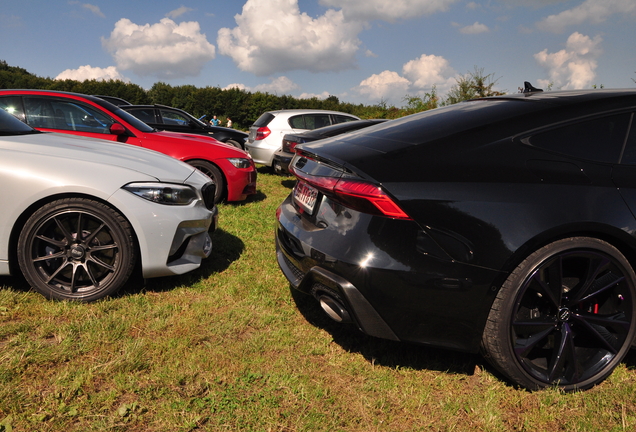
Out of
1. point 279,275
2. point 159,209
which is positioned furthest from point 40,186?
point 279,275

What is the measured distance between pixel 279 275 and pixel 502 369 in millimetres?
2091

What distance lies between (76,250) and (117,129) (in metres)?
2.97

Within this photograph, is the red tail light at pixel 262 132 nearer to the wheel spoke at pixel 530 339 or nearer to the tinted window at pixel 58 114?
the tinted window at pixel 58 114

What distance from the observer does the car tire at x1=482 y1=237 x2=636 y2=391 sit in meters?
2.25

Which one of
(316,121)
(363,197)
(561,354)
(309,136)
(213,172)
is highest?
(316,121)

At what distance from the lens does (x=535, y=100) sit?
2.70m

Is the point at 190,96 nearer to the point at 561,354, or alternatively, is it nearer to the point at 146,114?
the point at 146,114

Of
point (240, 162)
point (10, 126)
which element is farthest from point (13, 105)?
point (240, 162)

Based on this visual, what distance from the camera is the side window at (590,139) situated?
7.92 ft

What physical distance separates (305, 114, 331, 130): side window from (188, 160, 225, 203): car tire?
4582 millimetres

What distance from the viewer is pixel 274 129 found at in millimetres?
10188

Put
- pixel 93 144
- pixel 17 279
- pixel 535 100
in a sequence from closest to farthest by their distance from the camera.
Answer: pixel 535 100, pixel 17 279, pixel 93 144

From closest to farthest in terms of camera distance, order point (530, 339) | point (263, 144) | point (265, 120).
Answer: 1. point (530, 339)
2. point (263, 144)
3. point (265, 120)

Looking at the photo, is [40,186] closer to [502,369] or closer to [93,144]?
[93,144]
